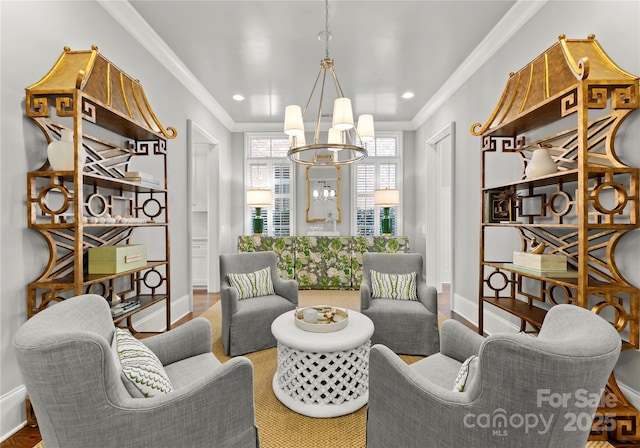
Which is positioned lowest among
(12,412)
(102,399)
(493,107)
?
(12,412)

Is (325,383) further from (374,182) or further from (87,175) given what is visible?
(374,182)

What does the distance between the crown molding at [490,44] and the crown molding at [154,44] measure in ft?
10.3

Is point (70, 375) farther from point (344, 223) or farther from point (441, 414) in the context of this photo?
point (344, 223)

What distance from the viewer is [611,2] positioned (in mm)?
1926

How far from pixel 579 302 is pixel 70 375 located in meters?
2.37

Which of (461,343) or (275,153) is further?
(275,153)

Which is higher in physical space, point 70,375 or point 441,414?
point 70,375

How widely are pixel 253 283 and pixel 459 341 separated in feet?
6.52

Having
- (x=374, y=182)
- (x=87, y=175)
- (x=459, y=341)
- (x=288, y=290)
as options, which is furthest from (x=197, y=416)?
(x=374, y=182)

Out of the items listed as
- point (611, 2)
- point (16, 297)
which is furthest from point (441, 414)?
point (611, 2)

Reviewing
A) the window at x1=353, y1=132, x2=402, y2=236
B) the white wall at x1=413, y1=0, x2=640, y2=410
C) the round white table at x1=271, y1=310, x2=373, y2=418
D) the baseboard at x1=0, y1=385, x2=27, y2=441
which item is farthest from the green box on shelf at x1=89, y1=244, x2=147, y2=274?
the window at x1=353, y1=132, x2=402, y2=236

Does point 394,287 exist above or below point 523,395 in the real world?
below

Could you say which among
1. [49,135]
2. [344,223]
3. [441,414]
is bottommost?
[441,414]

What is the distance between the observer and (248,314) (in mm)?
2732
